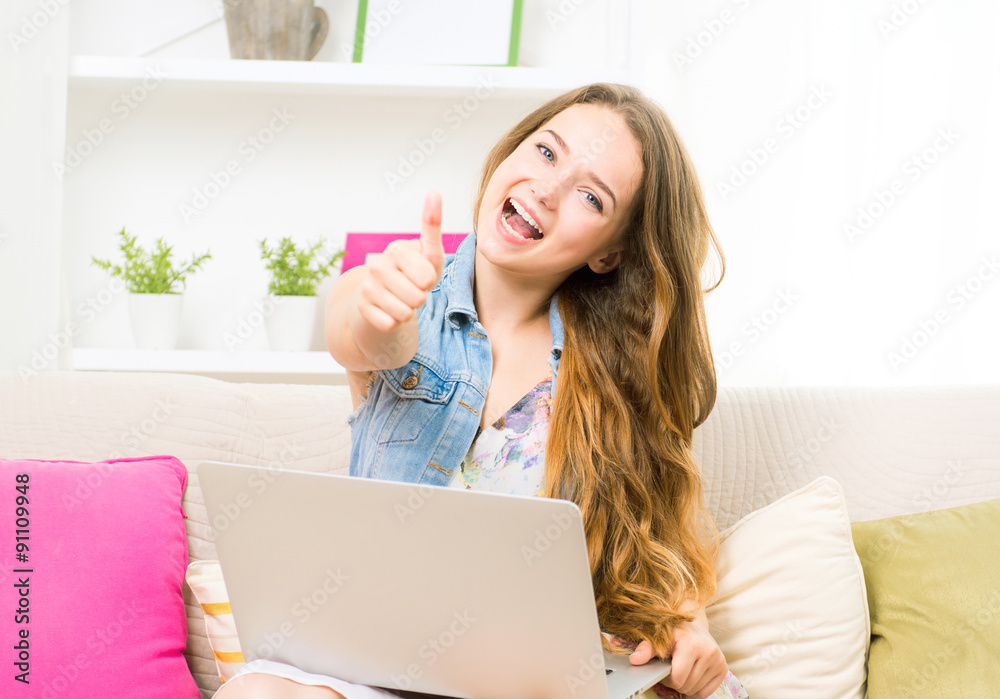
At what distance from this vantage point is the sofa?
1267mm

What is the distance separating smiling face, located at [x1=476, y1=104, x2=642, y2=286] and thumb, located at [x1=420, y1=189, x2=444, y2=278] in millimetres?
285

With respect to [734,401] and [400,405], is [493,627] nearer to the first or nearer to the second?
[400,405]

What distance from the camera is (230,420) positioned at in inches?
52.3

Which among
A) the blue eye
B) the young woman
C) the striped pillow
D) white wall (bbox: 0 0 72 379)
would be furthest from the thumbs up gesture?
white wall (bbox: 0 0 72 379)

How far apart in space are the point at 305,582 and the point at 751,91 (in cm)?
155

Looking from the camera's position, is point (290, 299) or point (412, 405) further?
point (290, 299)

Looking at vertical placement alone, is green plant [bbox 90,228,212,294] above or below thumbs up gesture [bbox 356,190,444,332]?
below

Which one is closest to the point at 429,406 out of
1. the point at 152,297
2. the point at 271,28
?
the point at 152,297

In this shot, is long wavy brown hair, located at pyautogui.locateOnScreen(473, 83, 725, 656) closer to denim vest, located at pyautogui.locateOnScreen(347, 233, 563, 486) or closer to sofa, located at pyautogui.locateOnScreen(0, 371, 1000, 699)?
denim vest, located at pyautogui.locateOnScreen(347, 233, 563, 486)

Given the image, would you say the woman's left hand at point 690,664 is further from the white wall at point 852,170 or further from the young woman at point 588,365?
the white wall at point 852,170

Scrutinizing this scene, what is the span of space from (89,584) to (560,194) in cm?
80

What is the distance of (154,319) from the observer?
65.3 inches

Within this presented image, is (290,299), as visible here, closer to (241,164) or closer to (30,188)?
(241,164)

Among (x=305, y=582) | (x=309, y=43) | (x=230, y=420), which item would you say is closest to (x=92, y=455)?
(x=230, y=420)
